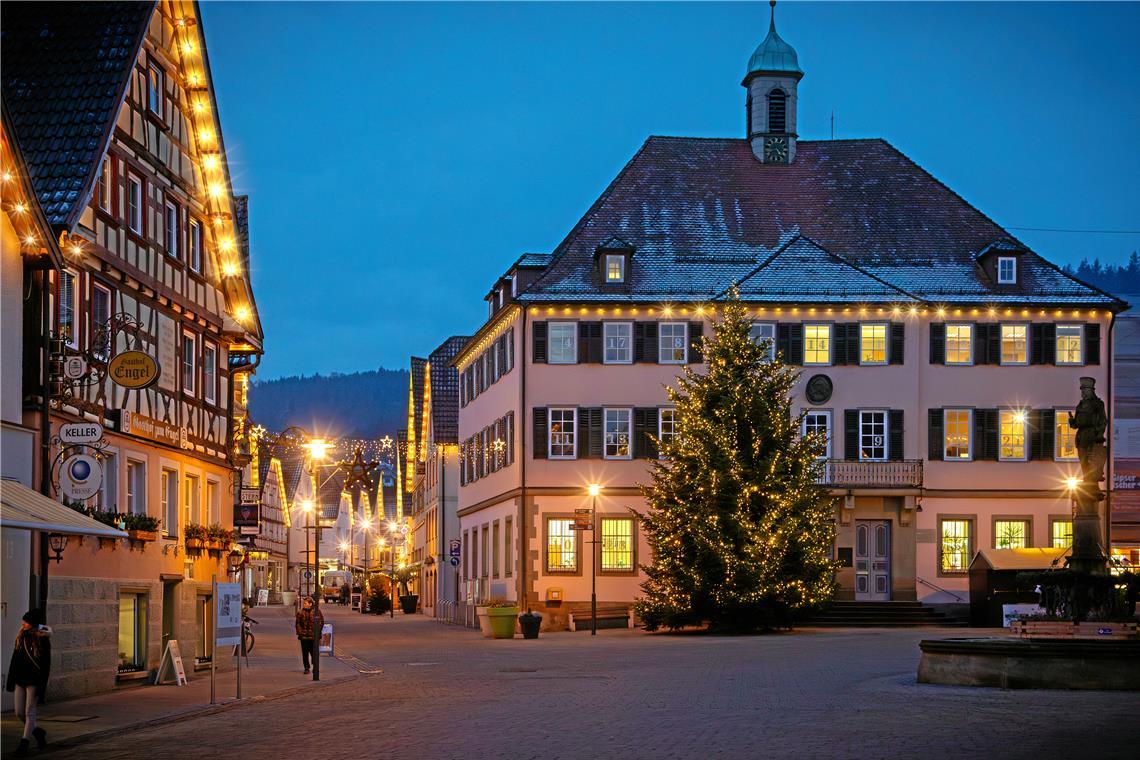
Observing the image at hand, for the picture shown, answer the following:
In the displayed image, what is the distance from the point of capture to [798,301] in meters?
51.4

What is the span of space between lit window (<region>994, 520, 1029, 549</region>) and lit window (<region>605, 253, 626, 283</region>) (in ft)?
44.6

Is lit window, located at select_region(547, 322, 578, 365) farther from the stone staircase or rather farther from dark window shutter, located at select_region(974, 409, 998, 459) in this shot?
dark window shutter, located at select_region(974, 409, 998, 459)

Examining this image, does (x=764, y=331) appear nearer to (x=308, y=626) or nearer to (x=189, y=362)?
(x=189, y=362)

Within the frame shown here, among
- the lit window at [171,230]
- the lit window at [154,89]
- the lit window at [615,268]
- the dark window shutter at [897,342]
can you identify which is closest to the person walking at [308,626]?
the lit window at [171,230]

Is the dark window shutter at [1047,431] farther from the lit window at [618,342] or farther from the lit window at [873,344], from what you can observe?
the lit window at [618,342]

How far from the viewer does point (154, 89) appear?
30688 millimetres

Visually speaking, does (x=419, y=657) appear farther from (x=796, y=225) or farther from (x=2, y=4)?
(x=796, y=225)

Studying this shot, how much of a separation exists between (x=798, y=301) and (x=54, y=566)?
30668mm

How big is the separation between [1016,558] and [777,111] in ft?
59.6

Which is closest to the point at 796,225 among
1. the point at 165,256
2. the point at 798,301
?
the point at 798,301

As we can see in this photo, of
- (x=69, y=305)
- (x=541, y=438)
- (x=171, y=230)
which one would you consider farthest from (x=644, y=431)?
(x=69, y=305)

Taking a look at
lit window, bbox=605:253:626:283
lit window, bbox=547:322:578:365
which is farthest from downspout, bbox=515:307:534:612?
lit window, bbox=605:253:626:283

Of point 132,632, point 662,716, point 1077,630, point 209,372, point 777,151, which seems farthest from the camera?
point 777,151

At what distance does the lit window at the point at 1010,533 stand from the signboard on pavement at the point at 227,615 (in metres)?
31.4
